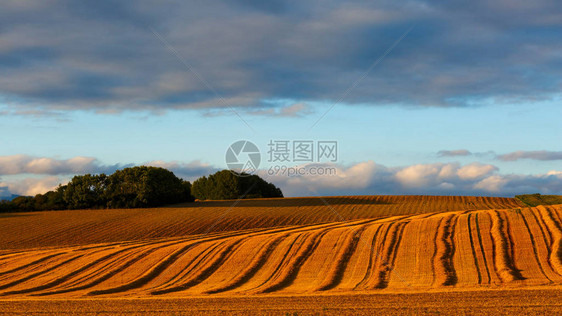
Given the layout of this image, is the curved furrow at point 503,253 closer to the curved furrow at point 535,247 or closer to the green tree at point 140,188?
the curved furrow at point 535,247

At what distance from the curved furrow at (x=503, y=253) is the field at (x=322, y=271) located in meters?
0.07

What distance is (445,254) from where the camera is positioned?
2895cm

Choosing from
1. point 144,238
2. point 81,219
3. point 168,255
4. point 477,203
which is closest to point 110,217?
point 81,219

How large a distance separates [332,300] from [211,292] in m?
6.67

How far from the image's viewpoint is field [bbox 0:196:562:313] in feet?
64.3

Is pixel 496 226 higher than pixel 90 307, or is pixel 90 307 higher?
pixel 496 226

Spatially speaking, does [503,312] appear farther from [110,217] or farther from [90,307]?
[110,217]

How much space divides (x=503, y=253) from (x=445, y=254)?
300 cm

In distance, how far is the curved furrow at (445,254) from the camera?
2430cm

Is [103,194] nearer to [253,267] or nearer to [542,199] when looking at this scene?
[253,267]

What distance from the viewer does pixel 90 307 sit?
19828 mm

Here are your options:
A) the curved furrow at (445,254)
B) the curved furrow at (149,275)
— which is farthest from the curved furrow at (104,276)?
the curved furrow at (445,254)

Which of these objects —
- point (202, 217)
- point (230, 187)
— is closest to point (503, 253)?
point (202, 217)

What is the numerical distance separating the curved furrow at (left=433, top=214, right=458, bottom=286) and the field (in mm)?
64
